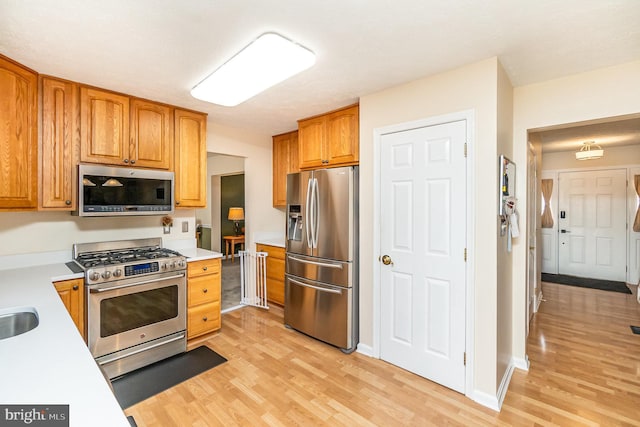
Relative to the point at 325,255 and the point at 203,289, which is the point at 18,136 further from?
the point at 325,255

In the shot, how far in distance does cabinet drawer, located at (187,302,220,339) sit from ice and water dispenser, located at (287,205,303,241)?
1.08 metres

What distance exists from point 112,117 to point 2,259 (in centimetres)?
141

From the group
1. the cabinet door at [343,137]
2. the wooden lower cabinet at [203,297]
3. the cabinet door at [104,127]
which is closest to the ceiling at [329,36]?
the cabinet door at [104,127]

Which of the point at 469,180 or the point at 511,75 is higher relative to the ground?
the point at 511,75

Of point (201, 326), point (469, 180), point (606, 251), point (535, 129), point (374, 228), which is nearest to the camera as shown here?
point (469, 180)

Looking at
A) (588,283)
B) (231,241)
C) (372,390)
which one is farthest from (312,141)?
Answer: (588,283)

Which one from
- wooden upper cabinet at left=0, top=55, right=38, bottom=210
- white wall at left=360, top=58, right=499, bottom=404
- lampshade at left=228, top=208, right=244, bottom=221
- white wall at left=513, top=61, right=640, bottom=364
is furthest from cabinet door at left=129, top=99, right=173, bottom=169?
lampshade at left=228, top=208, right=244, bottom=221

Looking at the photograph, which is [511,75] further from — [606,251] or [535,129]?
[606,251]

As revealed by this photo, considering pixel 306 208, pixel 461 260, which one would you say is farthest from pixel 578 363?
pixel 306 208

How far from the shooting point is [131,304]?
2.50 m

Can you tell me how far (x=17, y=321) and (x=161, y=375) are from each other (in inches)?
49.7

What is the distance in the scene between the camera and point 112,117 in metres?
2.61

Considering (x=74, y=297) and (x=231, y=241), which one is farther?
(x=231, y=241)

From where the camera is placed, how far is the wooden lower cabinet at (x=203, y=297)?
9.71ft
